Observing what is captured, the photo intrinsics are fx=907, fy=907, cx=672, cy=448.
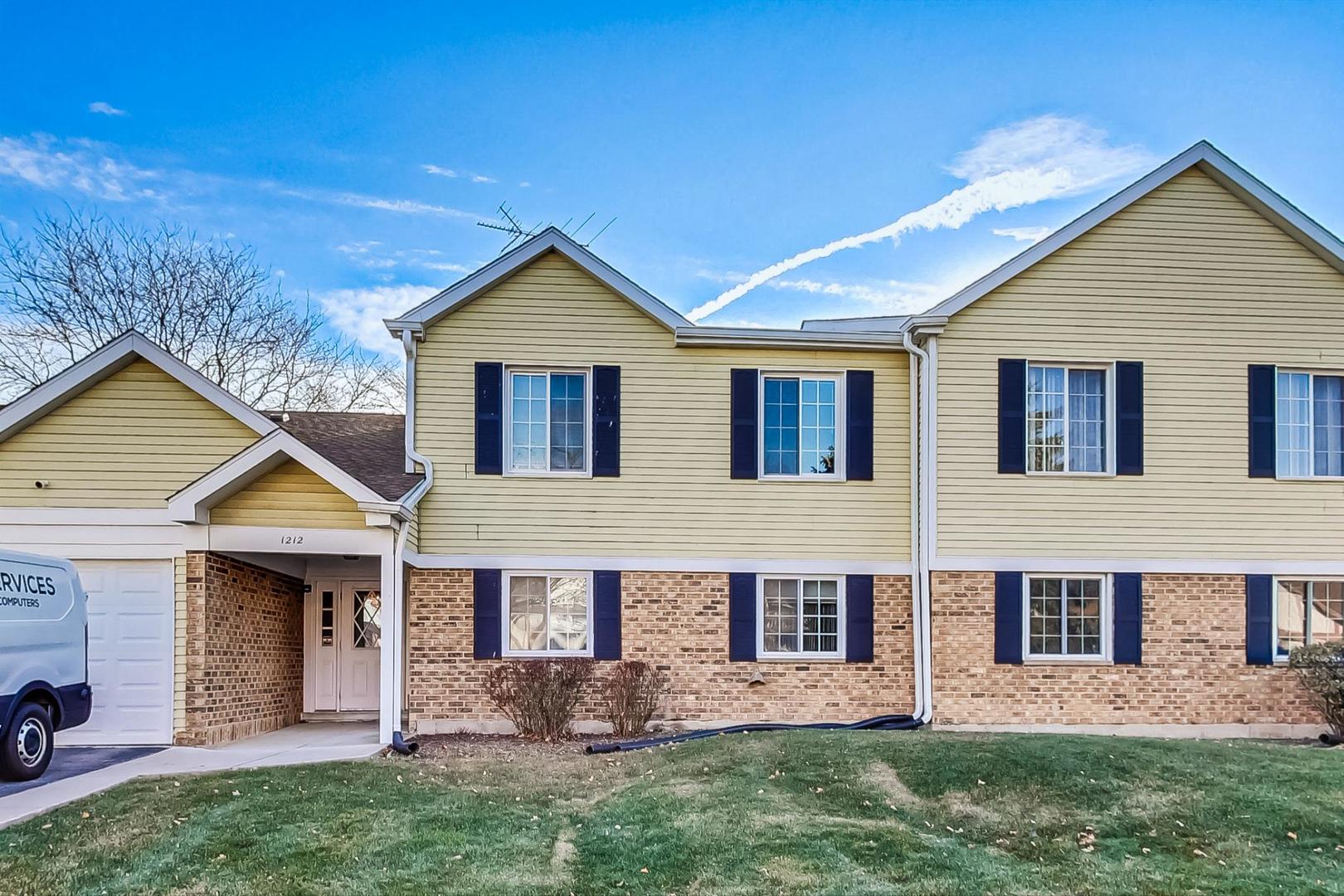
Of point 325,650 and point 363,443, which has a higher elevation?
point 363,443

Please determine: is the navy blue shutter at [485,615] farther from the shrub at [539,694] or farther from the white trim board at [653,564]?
the shrub at [539,694]

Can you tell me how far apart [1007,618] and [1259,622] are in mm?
3383

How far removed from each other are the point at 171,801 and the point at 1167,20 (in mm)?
15745

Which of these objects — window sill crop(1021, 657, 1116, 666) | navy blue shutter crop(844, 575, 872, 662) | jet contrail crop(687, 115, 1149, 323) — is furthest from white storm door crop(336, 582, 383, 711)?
window sill crop(1021, 657, 1116, 666)

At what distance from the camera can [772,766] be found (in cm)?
877

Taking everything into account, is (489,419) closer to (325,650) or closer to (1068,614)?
(325,650)

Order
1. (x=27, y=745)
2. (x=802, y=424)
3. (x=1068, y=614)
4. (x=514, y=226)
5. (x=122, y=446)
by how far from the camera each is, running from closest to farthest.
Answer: (x=27, y=745) < (x=122, y=446) < (x=1068, y=614) < (x=802, y=424) < (x=514, y=226)

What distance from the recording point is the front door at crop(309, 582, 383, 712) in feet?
43.1

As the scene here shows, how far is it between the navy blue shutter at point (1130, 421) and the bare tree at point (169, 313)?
20215 mm

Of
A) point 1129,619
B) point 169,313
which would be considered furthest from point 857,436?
point 169,313

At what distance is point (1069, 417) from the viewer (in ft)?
40.2

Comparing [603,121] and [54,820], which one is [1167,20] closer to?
[603,121]

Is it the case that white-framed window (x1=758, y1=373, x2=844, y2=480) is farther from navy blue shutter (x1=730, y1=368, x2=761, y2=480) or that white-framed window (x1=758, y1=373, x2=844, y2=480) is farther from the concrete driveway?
the concrete driveway

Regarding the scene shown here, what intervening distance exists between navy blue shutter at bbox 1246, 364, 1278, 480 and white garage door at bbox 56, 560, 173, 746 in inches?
539
